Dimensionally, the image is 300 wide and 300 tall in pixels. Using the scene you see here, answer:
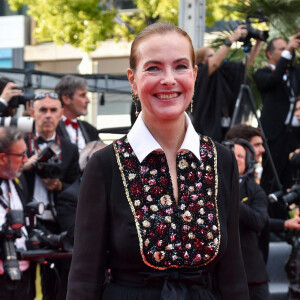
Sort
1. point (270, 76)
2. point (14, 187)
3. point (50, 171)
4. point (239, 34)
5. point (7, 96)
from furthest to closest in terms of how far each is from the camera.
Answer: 1. point (270, 76)
2. point (239, 34)
3. point (7, 96)
4. point (50, 171)
5. point (14, 187)

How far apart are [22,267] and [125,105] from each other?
7.23m

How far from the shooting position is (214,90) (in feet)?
26.5

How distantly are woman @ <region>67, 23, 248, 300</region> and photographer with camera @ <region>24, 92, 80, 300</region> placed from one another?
122 inches

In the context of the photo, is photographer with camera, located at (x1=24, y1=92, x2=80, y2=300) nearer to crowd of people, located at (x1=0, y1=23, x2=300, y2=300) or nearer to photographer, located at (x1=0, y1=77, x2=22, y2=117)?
photographer, located at (x1=0, y1=77, x2=22, y2=117)

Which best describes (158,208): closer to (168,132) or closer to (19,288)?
(168,132)

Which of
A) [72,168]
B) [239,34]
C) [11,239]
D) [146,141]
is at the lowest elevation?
[11,239]

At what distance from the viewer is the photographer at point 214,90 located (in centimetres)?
785

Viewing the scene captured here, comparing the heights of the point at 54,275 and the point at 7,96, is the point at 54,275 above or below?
below

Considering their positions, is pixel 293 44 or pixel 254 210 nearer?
pixel 254 210

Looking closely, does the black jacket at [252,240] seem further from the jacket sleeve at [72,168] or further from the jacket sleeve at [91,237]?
the jacket sleeve at [91,237]

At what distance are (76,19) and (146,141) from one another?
15863 millimetres

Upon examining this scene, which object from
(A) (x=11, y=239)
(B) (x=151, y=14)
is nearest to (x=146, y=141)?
(A) (x=11, y=239)

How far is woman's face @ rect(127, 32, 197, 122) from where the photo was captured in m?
2.68

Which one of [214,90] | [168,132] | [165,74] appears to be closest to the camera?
[165,74]
